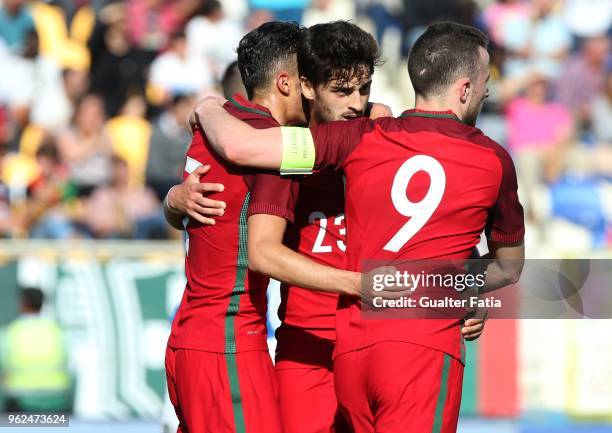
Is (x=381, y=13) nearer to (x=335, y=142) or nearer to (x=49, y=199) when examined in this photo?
(x=49, y=199)

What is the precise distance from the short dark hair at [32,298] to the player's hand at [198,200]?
4.57 m

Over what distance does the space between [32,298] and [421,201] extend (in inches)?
218

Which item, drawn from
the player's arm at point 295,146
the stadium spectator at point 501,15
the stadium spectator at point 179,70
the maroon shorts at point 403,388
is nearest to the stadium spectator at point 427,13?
the stadium spectator at point 501,15

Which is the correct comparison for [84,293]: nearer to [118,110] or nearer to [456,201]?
[118,110]

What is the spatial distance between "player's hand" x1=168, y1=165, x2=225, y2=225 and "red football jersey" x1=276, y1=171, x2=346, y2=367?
18.6 inches

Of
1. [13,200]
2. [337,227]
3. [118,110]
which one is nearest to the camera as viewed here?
[337,227]

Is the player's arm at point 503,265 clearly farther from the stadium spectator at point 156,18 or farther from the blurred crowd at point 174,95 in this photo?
the stadium spectator at point 156,18

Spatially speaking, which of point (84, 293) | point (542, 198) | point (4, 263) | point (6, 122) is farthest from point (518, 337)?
point (6, 122)

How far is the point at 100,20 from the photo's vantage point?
475 inches

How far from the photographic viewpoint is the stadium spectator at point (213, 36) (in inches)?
468

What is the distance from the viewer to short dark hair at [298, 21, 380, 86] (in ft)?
14.2

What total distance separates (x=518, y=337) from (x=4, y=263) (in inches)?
173

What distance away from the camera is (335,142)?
4047 mm

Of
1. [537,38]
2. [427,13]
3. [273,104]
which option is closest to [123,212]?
[427,13]
